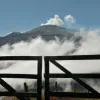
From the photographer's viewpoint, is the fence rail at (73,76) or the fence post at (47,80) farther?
the fence post at (47,80)

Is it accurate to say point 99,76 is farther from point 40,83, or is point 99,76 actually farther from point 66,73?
point 40,83

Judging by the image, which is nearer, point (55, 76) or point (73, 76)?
point (73, 76)

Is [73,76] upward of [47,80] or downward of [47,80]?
upward

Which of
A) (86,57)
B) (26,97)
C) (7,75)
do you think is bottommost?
(26,97)

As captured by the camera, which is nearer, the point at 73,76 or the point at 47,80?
the point at 73,76

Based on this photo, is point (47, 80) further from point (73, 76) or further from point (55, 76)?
point (73, 76)

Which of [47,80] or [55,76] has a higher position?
[55,76]

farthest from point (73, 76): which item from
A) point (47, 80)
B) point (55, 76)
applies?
point (47, 80)

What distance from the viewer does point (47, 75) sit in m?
11.5

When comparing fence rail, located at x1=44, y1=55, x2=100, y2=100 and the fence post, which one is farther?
the fence post

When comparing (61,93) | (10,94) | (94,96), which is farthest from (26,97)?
(94,96)

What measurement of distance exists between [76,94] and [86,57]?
1.42 meters

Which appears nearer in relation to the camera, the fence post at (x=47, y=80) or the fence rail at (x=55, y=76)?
the fence rail at (x=55, y=76)

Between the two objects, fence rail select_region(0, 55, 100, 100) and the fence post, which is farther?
the fence post
